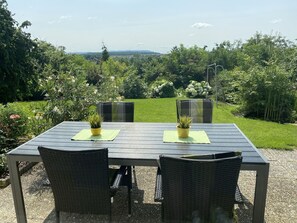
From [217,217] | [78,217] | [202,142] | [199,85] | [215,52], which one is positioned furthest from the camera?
[215,52]

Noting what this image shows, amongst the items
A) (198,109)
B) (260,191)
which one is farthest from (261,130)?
(260,191)

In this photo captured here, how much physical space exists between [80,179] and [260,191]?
4.15ft

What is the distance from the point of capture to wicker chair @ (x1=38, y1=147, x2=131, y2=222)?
158 cm

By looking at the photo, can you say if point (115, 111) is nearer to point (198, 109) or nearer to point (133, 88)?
point (198, 109)

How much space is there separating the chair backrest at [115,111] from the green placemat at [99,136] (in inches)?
25.8

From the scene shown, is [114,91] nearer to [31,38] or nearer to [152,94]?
[31,38]

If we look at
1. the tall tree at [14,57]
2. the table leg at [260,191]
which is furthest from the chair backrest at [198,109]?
the tall tree at [14,57]

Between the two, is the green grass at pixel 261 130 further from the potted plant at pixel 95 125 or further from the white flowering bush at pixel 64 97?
the potted plant at pixel 95 125

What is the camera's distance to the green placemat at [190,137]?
2182 mm

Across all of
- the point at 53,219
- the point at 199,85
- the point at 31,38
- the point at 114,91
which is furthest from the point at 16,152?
the point at 199,85

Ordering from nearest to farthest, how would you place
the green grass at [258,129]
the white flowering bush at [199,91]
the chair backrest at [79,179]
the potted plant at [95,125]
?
the chair backrest at [79,179] → the potted plant at [95,125] → the green grass at [258,129] → the white flowering bush at [199,91]

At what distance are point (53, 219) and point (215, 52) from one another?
17968 mm

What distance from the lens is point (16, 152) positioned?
1.96m

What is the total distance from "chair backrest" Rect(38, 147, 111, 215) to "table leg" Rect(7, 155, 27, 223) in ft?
1.47
